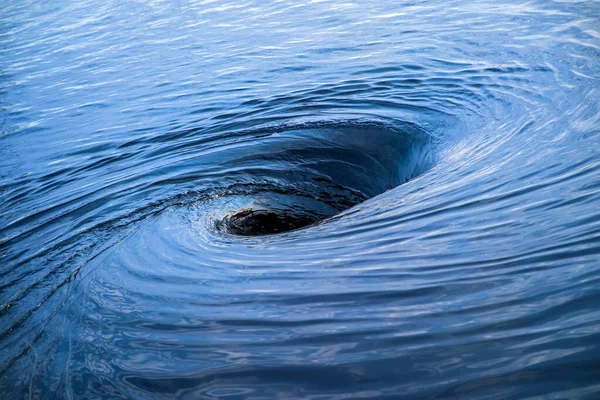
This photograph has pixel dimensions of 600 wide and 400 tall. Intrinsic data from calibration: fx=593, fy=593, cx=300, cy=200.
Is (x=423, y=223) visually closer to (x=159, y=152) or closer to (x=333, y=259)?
(x=333, y=259)

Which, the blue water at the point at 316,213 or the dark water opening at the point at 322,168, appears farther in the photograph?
the dark water opening at the point at 322,168

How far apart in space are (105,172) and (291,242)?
3.11m

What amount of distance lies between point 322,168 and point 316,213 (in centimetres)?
89

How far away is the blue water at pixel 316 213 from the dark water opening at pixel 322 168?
0.10 ft

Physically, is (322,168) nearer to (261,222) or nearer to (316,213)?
(316,213)

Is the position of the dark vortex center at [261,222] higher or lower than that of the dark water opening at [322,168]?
lower

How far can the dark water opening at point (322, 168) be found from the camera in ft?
19.1

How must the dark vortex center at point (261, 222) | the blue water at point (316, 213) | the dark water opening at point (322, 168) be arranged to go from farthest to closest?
the dark water opening at point (322, 168) < the dark vortex center at point (261, 222) < the blue water at point (316, 213)

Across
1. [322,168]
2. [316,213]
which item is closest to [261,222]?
[316,213]

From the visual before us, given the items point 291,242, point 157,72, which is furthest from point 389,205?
point 157,72

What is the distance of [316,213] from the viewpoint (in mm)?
5914

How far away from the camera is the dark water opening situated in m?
5.81

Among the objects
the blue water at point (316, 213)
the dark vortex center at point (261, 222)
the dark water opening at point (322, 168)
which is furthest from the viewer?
the dark water opening at point (322, 168)

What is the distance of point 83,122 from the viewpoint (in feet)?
27.7
